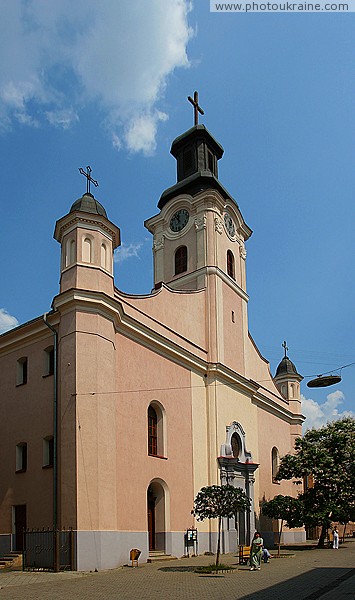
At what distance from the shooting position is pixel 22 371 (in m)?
26.0

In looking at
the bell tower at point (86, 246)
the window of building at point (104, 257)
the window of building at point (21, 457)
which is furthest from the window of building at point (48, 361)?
the window of building at point (104, 257)

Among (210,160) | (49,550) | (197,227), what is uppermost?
(210,160)

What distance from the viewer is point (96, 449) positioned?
2127cm

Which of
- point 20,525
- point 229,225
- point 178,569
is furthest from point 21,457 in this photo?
point 229,225

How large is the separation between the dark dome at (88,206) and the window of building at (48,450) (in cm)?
Answer: 849

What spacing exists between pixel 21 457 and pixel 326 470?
17.8m

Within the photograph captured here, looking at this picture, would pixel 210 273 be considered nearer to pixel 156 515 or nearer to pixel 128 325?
pixel 128 325

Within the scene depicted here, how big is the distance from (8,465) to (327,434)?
64.6 feet

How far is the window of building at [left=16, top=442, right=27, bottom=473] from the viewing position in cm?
2448

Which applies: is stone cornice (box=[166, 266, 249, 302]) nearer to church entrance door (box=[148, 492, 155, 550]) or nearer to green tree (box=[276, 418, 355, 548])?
green tree (box=[276, 418, 355, 548])

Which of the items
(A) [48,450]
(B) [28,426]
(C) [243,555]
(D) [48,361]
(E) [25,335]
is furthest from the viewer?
(E) [25,335]

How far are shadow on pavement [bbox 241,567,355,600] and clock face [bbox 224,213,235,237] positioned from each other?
66.5ft

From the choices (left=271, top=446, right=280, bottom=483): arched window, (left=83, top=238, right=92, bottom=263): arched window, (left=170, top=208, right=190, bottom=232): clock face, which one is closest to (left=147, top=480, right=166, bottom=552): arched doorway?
(left=83, top=238, right=92, bottom=263): arched window

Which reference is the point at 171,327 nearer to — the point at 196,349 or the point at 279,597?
the point at 196,349
